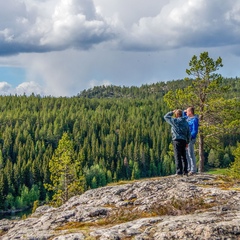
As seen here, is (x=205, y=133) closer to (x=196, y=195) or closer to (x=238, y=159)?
(x=238, y=159)

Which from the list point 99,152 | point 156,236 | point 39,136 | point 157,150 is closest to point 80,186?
point 156,236

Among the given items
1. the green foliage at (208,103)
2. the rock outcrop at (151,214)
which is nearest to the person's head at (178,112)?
the rock outcrop at (151,214)

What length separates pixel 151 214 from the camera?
1247 centimetres

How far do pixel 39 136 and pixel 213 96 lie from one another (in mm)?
159233

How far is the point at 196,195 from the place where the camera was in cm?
1381

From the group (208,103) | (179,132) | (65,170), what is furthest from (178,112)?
(65,170)

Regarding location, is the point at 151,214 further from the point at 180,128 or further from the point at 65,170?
the point at 65,170

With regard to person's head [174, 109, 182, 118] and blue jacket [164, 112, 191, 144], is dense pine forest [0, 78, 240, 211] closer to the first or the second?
blue jacket [164, 112, 191, 144]

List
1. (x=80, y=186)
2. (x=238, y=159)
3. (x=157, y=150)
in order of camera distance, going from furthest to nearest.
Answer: (x=157, y=150), (x=80, y=186), (x=238, y=159)

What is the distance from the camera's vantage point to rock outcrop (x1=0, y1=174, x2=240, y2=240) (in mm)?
10070

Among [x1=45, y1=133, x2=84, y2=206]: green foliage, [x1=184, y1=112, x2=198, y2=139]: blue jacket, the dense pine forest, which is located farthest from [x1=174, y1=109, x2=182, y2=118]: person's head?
the dense pine forest

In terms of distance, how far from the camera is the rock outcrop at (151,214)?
33.0 feet

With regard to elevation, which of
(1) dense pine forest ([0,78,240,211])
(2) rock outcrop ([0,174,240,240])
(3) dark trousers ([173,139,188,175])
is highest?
(3) dark trousers ([173,139,188,175])

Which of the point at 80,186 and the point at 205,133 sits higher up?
the point at 205,133
